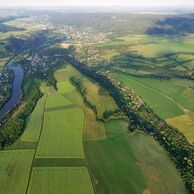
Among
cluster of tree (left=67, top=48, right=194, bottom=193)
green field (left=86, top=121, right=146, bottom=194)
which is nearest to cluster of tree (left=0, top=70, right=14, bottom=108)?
cluster of tree (left=67, top=48, right=194, bottom=193)

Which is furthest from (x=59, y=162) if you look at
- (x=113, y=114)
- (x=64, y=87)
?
(x=64, y=87)

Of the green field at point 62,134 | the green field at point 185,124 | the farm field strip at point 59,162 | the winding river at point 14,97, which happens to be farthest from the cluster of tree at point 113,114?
the winding river at point 14,97

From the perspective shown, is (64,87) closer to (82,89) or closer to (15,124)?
(82,89)

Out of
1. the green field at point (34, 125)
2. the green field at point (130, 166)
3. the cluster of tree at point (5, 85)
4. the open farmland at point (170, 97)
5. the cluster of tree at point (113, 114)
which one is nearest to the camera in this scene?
the green field at point (130, 166)

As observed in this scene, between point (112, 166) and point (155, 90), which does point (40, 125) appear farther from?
point (155, 90)

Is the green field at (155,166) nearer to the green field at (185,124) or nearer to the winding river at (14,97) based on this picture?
the green field at (185,124)

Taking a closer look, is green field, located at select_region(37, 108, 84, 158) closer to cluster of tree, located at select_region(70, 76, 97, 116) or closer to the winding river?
cluster of tree, located at select_region(70, 76, 97, 116)
